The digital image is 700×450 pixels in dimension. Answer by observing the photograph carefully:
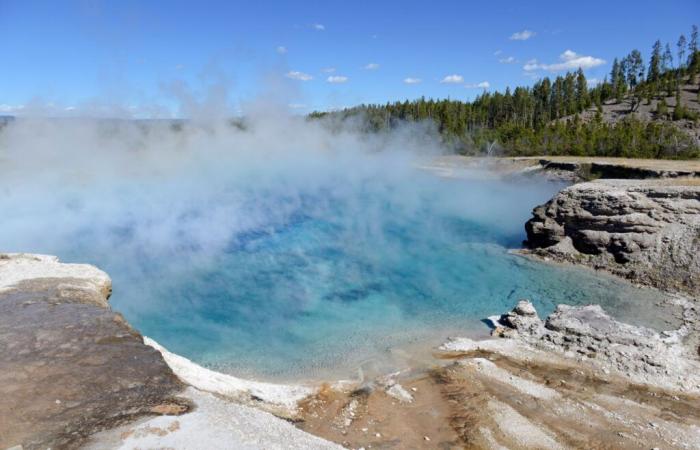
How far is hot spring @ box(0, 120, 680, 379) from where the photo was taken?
12.8 meters

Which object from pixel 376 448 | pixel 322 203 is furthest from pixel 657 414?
pixel 322 203

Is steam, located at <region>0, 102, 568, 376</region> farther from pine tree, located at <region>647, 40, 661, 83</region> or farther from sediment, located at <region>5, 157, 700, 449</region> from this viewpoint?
pine tree, located at <region>647, 40, 661, 83</region>

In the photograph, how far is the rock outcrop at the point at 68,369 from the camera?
589 cm

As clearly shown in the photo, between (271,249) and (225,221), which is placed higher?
(225,221)

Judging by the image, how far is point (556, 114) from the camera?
62.0 metres

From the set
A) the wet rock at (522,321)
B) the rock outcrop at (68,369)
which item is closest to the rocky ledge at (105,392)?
the rock outcrop at (68,369)

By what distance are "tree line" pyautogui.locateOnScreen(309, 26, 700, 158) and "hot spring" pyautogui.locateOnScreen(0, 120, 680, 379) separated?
9340 millimetres

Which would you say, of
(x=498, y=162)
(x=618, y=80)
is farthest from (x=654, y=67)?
(x=498, y=162)

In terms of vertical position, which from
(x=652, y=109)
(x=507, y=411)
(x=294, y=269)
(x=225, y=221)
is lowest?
(x=507, y=411)

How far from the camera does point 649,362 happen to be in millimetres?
10641

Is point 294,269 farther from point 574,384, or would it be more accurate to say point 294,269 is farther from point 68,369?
point 68,369

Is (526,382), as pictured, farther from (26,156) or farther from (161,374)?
(26,156)

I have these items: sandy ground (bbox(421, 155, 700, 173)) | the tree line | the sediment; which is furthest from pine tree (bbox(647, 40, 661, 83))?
the sediment

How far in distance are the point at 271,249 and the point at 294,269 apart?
288 centimetres
